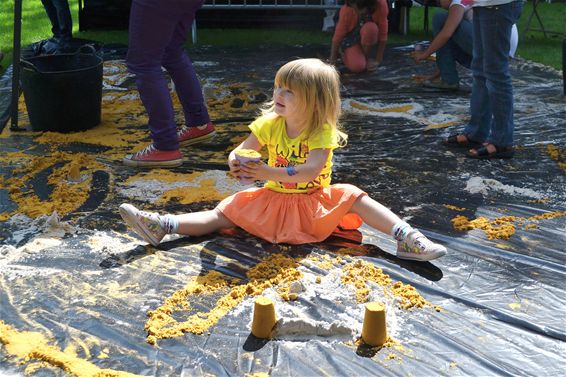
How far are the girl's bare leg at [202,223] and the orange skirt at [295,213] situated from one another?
4 centimetres

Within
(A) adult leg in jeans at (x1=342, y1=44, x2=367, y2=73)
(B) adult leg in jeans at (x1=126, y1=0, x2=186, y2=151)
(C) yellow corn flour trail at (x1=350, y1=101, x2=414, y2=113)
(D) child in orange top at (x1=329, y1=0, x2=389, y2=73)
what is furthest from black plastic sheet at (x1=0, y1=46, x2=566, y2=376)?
(D) child in orange top at (x1=329, y1=0, x2=389, y2=73)

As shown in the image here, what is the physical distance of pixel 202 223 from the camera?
3100 mm

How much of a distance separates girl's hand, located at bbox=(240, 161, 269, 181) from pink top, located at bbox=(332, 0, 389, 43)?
4.00 m

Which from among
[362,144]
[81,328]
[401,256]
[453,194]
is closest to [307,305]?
[401,256]

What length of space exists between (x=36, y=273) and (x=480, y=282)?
174cm

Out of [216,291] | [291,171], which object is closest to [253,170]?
[291,171]

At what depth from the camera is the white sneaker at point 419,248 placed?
112 inches

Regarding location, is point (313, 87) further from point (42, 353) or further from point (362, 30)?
point (362, 30)

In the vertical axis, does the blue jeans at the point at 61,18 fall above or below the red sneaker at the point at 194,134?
above

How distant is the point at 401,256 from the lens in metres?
2.95

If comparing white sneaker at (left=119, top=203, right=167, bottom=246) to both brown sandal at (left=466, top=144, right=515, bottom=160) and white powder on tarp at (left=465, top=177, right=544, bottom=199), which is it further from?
brown sandal at (left=466, top=144, right=515, bottom=160)

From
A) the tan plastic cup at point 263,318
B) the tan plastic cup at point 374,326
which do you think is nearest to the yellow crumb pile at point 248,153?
the tan plastic cup at point 263,318

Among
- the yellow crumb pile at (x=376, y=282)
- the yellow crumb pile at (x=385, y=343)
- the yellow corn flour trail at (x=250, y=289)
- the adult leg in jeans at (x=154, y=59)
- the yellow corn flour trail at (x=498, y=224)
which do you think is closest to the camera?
the yellow crumb pile at (x=385, y=343)

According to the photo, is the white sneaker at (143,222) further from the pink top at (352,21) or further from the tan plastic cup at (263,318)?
the pink top at (352,21)
